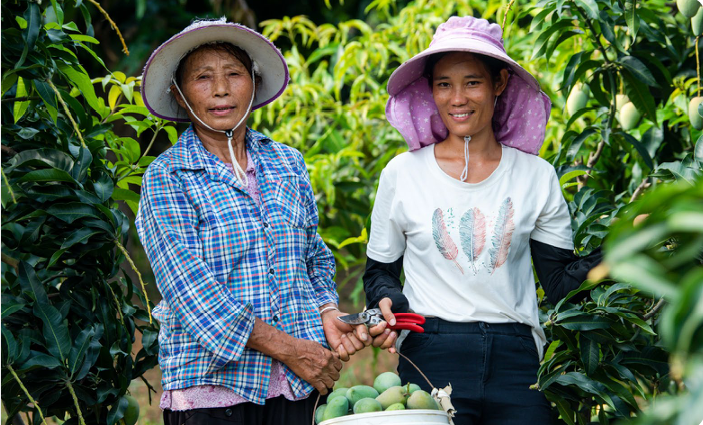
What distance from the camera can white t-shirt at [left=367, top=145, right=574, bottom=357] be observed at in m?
1.95

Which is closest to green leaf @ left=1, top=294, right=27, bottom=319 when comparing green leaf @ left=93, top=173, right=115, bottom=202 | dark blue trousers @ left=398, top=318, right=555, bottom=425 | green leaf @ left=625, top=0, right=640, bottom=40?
green leaf @ left=93, top=173, right=115, bottom=202

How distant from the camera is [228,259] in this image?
76.1 inches

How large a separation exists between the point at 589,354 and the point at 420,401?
55 centimetres

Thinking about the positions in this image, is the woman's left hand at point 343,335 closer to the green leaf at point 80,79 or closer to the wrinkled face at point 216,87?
the wrinkled face at point 216,87

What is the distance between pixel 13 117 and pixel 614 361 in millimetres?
1695

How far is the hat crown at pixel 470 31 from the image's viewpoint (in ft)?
6.79

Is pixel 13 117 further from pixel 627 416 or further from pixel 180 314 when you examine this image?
pixel 627 416

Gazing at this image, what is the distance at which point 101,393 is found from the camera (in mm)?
2098

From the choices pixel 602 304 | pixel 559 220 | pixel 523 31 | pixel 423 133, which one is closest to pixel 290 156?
pixel 423 133

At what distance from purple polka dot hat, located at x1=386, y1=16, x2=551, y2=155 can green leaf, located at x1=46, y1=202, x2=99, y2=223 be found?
0.83m

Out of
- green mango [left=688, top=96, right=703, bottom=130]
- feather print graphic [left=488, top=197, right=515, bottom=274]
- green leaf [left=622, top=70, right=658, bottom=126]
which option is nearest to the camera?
feather print graphic [left=488, top=197, right=515, bottom=274]

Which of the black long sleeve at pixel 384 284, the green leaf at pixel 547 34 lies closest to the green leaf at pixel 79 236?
the black long sleeve at pixel 384 284

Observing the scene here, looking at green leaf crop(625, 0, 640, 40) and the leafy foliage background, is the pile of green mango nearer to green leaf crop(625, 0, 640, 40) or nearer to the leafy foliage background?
the leafy foliage background

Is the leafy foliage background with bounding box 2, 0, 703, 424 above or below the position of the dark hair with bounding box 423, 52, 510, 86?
below
